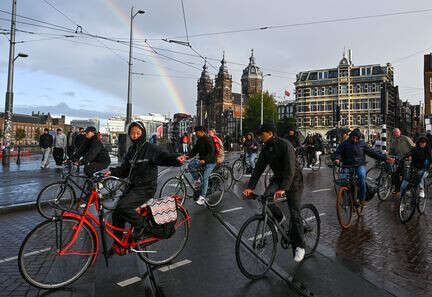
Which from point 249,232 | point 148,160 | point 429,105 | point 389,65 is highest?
point 389,65

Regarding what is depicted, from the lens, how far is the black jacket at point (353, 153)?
8.19m

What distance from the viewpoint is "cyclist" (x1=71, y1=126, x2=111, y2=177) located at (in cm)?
813

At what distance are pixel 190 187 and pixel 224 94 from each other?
128m

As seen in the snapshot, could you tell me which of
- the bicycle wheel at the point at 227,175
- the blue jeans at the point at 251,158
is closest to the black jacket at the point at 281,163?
the bicycle wheel at the point at 227,175

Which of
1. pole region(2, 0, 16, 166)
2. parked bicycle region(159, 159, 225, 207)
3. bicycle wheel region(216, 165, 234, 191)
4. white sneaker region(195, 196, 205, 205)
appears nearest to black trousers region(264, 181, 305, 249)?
parked bicycle region(159, 159, 225, 207)

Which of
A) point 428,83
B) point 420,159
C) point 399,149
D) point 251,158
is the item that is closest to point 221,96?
point 428,83

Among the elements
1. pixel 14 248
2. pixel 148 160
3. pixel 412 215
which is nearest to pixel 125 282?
pixel 148 160

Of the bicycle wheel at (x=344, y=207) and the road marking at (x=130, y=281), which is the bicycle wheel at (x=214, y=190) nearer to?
the bicycle wheel at (x=344, y=207)

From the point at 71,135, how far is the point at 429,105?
4683 centimetres

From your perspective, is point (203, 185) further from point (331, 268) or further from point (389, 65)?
point (389, 65)

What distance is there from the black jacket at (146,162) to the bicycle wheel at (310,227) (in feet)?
6.32

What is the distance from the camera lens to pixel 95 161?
28.8 ft

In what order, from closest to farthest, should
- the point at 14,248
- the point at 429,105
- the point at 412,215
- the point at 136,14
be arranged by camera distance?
1. the point at 14,248
2. the point at 412,215
3. the point at 136,14
4. the point at 429,105

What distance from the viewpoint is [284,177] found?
5.14 meters
